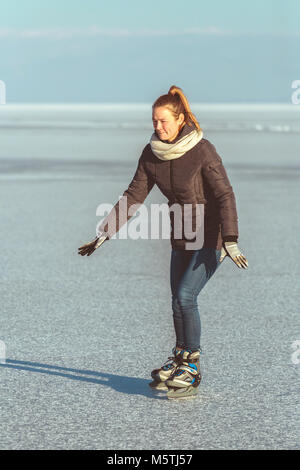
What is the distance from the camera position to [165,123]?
5.42 m

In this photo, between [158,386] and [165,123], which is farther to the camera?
[158,386]

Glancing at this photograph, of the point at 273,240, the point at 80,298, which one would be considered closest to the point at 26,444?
the point at 80,298

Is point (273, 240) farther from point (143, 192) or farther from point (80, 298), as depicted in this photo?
point (143, 192)

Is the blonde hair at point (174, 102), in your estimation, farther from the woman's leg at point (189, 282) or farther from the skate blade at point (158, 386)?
the skate blade at point (158, 386)

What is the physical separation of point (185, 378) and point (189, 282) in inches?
21.1

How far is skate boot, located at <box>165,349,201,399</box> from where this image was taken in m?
5.61

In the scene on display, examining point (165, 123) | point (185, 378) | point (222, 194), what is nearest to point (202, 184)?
point (222, 194)

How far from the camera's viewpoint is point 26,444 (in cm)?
480
